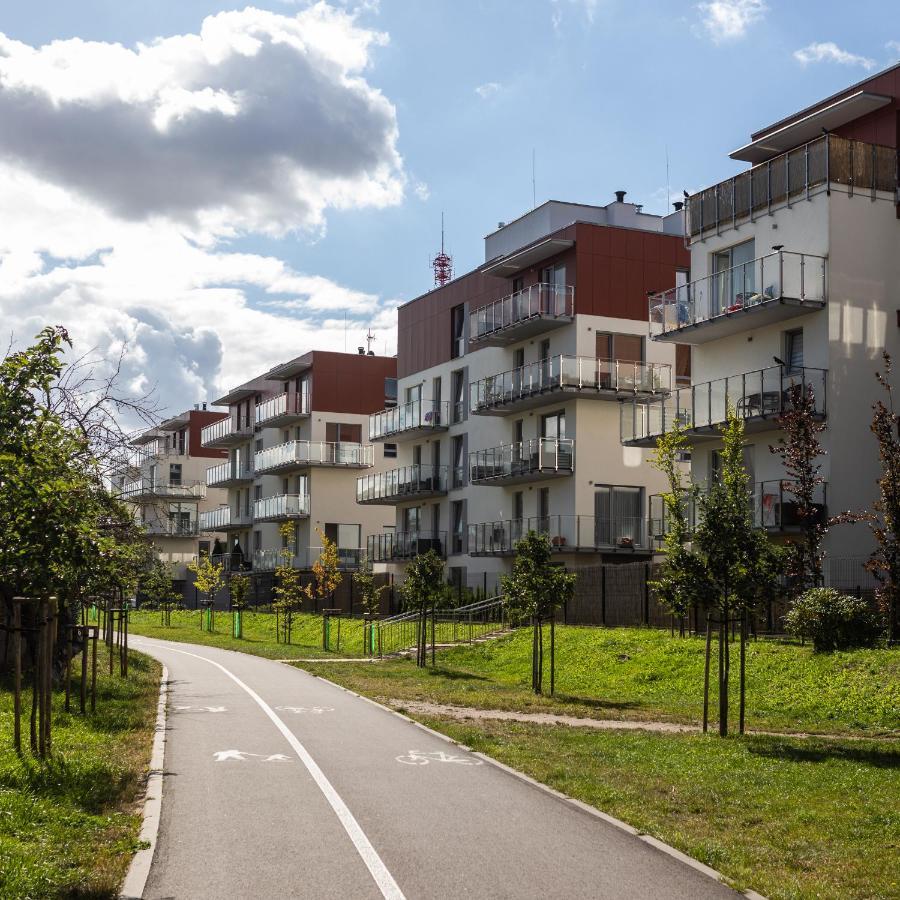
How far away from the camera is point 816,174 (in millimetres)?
32375

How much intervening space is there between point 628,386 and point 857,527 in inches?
528

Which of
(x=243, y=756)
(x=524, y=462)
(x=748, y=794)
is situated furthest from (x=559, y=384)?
(x=748, y=794)

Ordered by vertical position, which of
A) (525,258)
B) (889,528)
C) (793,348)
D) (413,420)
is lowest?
(889,528)

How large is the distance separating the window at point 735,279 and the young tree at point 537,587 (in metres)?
11.3

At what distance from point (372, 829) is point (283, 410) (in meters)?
58.9

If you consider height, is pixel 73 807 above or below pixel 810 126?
below

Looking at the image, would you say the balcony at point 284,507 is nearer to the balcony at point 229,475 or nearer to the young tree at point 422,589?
the balcony at point 229,475

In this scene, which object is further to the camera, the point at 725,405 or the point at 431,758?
the point at 725,405

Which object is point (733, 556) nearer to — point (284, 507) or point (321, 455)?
point (321, 455)

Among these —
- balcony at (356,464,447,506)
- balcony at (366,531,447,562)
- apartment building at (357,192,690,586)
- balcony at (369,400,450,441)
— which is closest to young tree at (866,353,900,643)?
apartment building at (357,192,690,586)

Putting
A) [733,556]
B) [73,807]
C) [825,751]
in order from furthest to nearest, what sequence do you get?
1. [733,556]
2. [825,751]
3. [73,807]

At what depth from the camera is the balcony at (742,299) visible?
31984 mm

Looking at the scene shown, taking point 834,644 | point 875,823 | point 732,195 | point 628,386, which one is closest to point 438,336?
point 628,386

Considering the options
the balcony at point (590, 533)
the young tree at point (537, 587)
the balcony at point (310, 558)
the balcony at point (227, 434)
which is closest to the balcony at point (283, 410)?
the balcony at point (227, 434)
